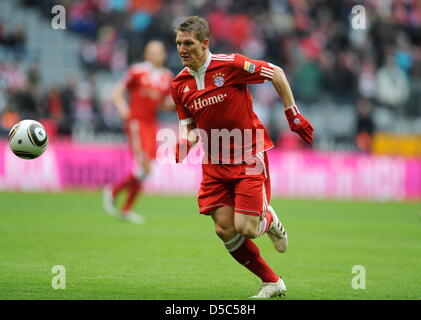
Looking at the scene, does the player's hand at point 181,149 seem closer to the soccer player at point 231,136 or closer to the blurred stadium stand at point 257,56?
the soccer player at point 231,136

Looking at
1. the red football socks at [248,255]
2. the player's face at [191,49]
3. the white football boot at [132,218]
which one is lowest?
the red football socks at [248,255]

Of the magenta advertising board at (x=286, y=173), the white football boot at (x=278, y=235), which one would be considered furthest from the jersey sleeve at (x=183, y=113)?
the magenta advertising board at (x=286, y=173)

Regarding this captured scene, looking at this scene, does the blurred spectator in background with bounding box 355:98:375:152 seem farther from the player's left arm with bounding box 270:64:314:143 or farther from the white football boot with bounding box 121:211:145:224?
the player's left arm with bounding box 270:64:314:143

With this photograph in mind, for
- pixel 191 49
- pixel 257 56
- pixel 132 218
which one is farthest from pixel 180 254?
pixel 257 56

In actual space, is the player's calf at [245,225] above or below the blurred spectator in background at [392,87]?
below

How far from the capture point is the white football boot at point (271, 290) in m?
6.95

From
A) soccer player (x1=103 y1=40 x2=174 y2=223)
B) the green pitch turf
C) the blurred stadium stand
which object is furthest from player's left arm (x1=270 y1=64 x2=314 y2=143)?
the blurred stadium stand

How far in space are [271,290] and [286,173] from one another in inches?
515

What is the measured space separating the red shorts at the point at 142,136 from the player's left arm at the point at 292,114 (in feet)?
22.0

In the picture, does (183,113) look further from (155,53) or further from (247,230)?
(155,53)

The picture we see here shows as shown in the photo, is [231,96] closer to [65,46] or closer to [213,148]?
[213,148]

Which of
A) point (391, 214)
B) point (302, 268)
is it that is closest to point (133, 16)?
point (391, 214)

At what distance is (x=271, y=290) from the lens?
6.98m

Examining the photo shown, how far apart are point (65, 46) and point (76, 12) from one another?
109cm
